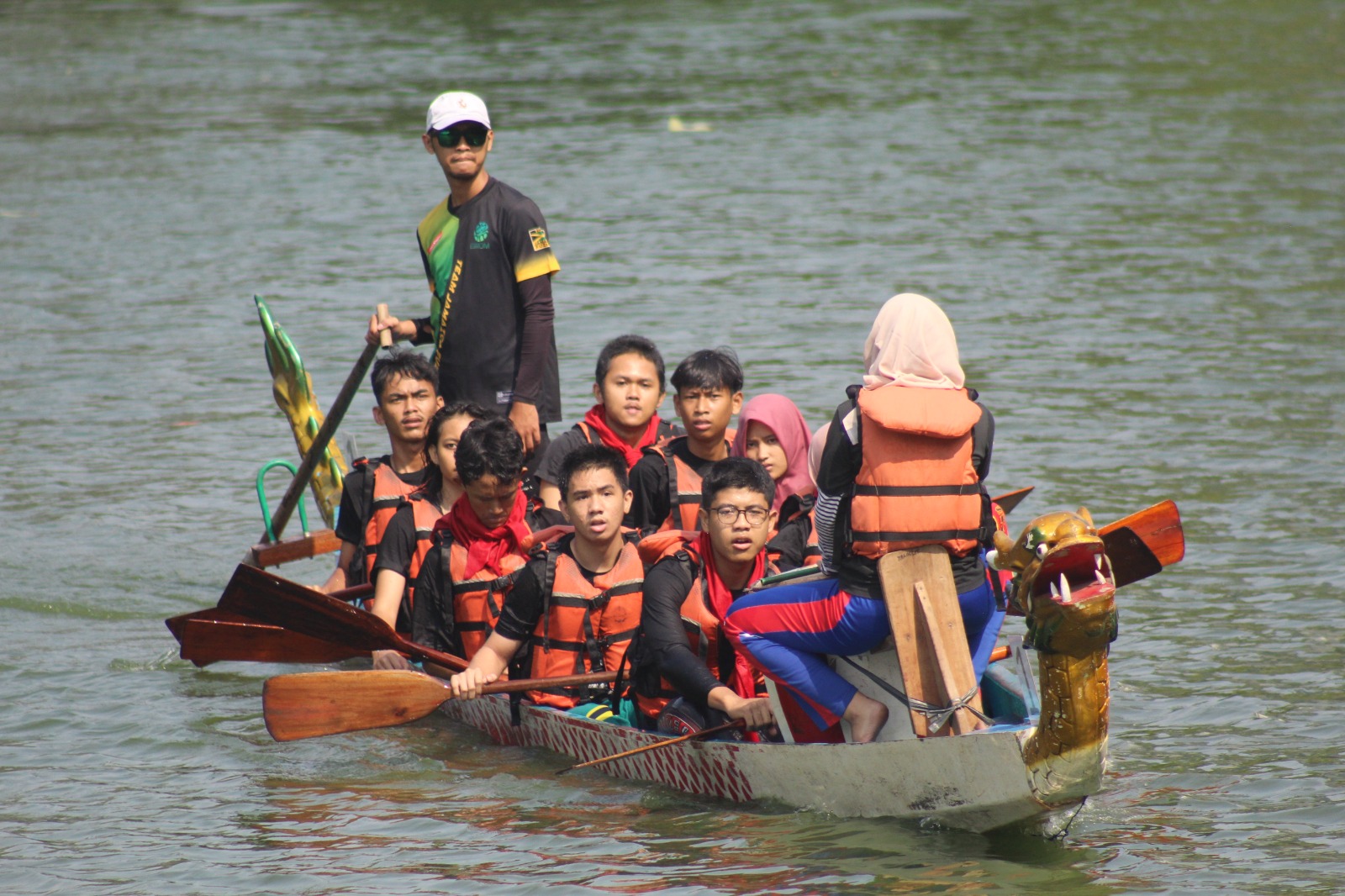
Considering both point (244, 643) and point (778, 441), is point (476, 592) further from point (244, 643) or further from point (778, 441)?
point (778, 441)

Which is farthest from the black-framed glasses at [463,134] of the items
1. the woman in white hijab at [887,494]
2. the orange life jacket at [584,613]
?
the woman in white hijab at [887,494]

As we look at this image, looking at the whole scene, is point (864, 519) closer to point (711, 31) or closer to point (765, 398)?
point (765, 398)

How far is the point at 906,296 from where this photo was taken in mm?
5359

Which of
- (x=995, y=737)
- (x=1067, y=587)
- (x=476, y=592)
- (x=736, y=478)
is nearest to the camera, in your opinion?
(x=1067, y=587)

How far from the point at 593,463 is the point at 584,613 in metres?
0.61

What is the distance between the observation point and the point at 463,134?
746cm

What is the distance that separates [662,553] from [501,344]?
184cm

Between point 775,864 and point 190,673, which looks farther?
point 190,673

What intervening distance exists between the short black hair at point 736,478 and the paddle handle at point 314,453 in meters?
2.59

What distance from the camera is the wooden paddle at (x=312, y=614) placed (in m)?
6.96

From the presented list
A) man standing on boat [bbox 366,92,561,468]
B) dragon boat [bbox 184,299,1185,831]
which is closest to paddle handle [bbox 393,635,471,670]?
dragon boat [bbox 184,299,1185,831]

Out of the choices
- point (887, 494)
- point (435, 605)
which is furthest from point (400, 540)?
point (887, 494)

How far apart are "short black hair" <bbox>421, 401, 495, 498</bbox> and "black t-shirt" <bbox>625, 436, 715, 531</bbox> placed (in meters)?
0.69

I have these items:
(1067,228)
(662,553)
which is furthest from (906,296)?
(1067,228)
